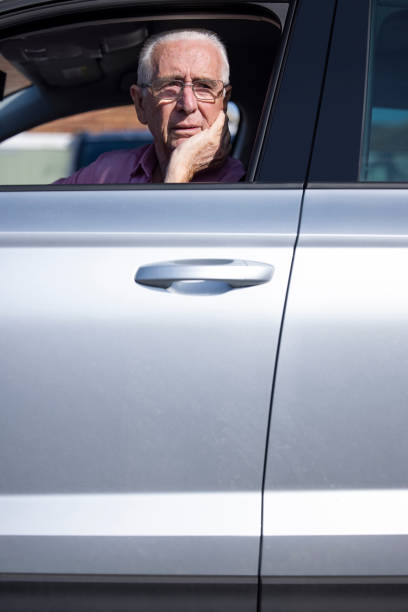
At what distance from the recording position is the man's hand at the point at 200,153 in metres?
1.99

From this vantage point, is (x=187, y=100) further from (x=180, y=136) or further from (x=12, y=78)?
(x=12, y=78)

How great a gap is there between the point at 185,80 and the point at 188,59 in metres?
0.05

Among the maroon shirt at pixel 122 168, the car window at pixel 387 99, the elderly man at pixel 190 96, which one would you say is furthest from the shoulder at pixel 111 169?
the car window at pixel 387 99

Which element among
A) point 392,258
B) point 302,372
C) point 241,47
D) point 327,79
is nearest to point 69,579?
point 302,372

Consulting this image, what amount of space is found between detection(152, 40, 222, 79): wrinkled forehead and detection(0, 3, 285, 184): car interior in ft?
0.16

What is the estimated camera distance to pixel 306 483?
1.57 meters

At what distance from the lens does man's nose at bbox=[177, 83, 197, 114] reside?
212 centimetres

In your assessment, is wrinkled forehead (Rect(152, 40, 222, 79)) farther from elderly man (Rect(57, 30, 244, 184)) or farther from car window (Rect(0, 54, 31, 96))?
car window (Rect(0, 54, 31, 96))

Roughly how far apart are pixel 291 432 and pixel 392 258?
374 mm

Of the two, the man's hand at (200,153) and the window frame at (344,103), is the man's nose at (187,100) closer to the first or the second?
the man's hand at (200,153)

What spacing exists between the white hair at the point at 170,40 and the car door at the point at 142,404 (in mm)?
703

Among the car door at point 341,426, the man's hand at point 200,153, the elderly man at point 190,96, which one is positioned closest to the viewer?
the car door at point 341,426

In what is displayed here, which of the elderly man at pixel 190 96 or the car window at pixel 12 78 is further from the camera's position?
the car window at pixel 12 78

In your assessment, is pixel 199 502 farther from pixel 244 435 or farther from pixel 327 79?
pixel 327 79
